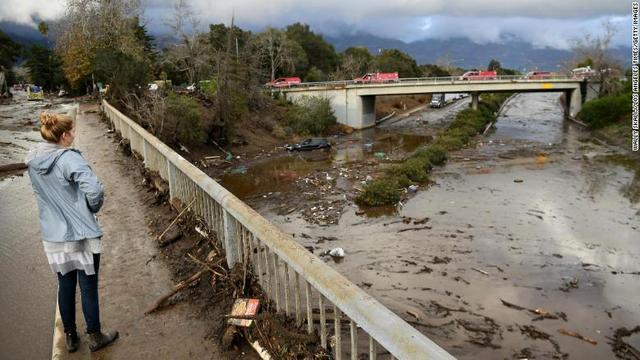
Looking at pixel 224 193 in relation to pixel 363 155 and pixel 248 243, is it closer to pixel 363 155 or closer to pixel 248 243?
pixel 248 243

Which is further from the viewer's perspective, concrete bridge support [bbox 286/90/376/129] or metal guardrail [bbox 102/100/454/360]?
concrete bridge support [bbox 286/90/376/129]

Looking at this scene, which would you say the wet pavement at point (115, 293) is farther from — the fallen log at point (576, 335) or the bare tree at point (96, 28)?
the bare tree at point (96, 28)

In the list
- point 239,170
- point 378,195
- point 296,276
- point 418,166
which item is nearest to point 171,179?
point 296,276

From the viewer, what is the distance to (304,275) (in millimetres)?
3490

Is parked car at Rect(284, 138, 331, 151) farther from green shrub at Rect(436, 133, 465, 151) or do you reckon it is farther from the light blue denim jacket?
the light blue denim jacket

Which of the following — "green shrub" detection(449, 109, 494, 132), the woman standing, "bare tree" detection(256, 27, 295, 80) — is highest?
"bare tree" detection(256, 27, 295, 80)

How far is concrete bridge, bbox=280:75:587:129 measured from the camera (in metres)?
51.1

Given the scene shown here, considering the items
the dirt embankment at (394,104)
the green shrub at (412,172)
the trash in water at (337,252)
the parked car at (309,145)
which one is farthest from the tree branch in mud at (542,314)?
the dirt embankment at (394,104)

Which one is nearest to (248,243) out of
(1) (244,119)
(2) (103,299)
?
(2) (103,299)

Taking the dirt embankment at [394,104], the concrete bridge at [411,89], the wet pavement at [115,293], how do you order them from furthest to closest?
the dirt embankment at [394,104] → the concrete bridge at [411,89] → the wet pavement at [115,293]

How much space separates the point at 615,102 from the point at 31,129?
153 feet

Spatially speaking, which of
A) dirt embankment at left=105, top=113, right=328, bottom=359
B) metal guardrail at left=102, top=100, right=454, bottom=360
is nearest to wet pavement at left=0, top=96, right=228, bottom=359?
dirt embankment at left=105, top=113, right=328, bottom=359

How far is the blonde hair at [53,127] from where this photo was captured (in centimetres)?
372

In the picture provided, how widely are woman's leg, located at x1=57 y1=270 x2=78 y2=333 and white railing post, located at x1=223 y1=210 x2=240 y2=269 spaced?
1.47 m
